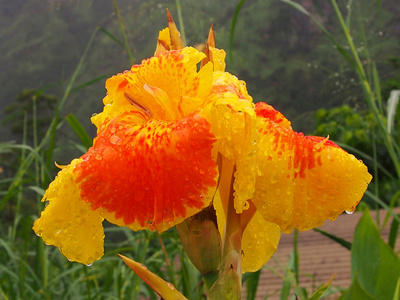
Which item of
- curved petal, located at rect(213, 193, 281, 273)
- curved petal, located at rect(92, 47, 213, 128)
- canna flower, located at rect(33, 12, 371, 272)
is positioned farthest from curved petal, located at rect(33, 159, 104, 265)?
curved petal, located at rect(213, 193, 281, 273)

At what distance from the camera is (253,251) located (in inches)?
25.2

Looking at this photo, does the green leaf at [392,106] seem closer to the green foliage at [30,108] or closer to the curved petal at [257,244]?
the curved petal at [257,244]

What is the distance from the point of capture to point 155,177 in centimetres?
46

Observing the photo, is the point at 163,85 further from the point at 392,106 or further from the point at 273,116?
the point at 392,106

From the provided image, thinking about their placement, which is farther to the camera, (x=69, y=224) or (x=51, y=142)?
(x=51, y=142)

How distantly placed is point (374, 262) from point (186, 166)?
2.02 ft

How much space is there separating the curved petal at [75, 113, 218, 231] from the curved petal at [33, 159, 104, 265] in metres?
0.05

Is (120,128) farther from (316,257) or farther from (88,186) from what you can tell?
(316,257)

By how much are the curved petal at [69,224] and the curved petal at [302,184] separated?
0.63 ft

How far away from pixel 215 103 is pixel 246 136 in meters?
0.05

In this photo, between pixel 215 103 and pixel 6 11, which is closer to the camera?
pixel 215 103

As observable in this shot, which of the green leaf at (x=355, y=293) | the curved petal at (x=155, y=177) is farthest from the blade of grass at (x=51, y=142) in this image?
the green leaf at (x=355, y=293)

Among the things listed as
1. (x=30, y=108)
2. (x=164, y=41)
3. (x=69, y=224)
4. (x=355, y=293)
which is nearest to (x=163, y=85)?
(x=164, y=41)

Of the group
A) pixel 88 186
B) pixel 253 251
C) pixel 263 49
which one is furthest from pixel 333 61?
pixel 88 186
